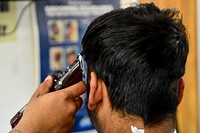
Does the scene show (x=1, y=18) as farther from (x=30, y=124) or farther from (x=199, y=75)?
(x=199, y=75)

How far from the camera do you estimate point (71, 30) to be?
54.9 inches

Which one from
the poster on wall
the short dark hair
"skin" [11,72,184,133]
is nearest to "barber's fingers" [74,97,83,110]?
"skin" [11,72,184,133]

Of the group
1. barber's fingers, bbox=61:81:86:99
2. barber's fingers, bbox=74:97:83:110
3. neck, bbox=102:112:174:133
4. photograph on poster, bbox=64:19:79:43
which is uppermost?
photograph on poster, bbox=64:19:79:43

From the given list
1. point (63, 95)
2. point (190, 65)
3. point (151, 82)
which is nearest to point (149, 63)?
point (151, 82)

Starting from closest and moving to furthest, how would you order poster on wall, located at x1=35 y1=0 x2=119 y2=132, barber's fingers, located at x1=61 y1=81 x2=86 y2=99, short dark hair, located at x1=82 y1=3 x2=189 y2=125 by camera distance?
short dark hair, located at x1=82 y1=3 x2=189 y2=125
barber's fingers, located at x1=61 y1=81 x2=86 y2=99
poster on wall, located at x1=35 y1=0 x2=119 y2=132

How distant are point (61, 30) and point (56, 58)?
13 cm

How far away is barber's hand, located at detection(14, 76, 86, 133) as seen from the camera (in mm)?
812

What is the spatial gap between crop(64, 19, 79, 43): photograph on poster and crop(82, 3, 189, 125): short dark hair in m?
0.61

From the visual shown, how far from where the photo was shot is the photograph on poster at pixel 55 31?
4.43 ft

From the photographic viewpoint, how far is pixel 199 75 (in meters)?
1.18

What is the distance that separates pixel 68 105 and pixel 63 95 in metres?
0.03

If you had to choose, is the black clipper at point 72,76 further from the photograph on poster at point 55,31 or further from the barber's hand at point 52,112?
the photograph on poster at point 55,31

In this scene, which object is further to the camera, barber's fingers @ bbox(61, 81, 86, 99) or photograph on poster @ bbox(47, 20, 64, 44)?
photograph on poster @ bbox(47, 20, 64, 44)

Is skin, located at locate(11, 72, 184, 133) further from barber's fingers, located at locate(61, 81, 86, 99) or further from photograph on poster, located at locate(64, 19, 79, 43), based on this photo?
photograph on poster, located at locate(64, 19, 79, 43)
